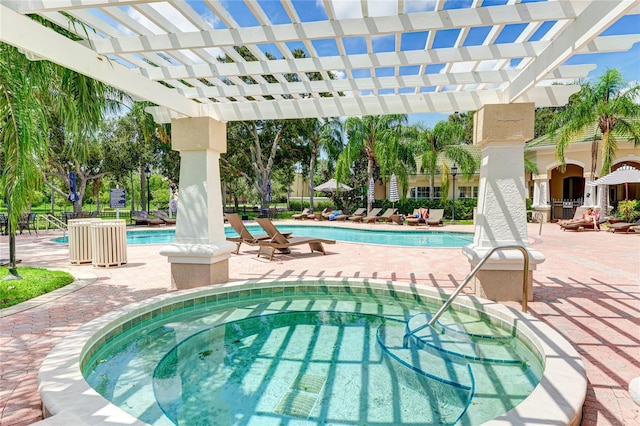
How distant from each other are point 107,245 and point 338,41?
7.70 metres

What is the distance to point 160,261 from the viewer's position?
985 centimetres

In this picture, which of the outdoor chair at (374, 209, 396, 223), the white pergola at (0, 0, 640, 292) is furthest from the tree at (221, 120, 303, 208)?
the white pergola at (0, 0, 640, 292)

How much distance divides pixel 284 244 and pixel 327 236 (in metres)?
9.01

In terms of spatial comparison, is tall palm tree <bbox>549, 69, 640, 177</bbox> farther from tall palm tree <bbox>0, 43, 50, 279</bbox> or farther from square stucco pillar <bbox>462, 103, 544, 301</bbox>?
tall palm tree <bbox>0, 43, 50, 279</bbox>

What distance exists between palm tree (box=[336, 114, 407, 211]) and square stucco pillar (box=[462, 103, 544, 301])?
786 inches

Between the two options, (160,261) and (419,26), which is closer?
(419,26)

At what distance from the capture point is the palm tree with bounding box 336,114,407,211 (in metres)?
25.9

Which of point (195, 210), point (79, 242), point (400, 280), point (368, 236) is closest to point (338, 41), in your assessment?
point (195, 210)

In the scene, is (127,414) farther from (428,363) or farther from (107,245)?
(107,245)

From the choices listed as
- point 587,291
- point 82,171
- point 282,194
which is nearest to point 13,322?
point 587,291

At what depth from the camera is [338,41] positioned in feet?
14.0

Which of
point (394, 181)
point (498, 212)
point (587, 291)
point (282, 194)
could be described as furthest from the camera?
point (282, 194)

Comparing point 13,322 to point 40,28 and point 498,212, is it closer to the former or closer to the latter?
point 40,28

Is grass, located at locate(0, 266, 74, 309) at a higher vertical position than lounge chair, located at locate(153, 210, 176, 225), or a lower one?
lower
